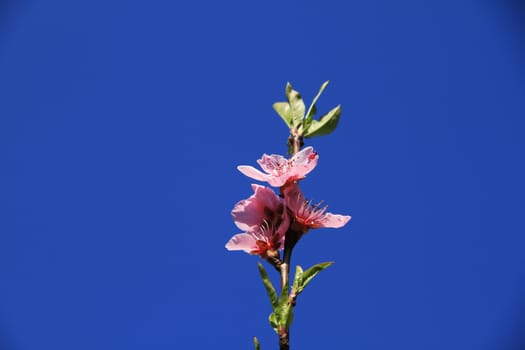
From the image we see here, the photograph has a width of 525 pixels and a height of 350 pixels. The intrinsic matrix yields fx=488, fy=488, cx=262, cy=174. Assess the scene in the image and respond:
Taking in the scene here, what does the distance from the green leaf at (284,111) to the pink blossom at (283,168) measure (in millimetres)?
217

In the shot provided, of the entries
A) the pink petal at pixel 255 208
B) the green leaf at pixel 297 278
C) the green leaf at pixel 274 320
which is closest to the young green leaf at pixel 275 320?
the green leaf at pixel 274 320

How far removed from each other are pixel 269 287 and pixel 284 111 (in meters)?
0.72

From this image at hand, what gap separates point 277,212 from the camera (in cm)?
164

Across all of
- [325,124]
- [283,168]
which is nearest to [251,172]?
[283,168]

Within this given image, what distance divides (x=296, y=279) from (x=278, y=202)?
0.26 metres

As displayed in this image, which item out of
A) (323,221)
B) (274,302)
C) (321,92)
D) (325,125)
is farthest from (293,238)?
(321,92)

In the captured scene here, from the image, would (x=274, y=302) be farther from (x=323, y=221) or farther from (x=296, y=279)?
(x=323, y=221)

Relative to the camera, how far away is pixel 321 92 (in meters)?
1.85

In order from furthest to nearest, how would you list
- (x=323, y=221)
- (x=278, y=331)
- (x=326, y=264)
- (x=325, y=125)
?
(x=325, y=125), (x=323, y=221), (x=326, y=264), (x=278, y=331)

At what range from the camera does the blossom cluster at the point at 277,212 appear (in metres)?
1.61

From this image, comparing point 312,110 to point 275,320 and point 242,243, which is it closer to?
point 242,243

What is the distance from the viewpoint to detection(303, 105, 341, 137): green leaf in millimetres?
1814

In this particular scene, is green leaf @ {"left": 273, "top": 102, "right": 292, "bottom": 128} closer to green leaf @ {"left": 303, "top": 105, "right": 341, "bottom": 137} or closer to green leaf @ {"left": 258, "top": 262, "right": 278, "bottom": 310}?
green leaf @ {"left": 303, "top": 105, "right": 341, "bottom": 137}

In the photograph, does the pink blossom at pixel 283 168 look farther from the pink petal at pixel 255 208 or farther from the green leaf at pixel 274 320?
the green leaf at pixel 274 320
